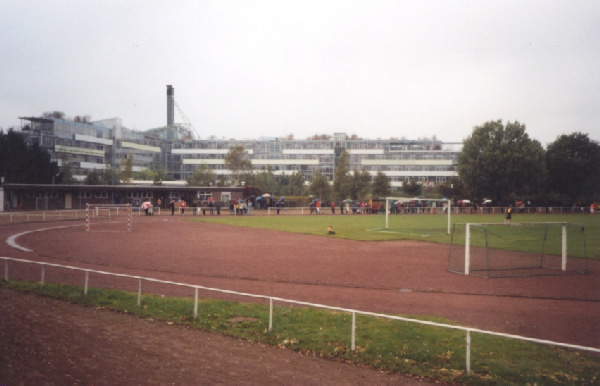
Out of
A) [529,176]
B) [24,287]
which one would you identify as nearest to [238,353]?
[24,287]

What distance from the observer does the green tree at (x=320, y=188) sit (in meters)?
78.8

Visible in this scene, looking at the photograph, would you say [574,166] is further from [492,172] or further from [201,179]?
[201,179]

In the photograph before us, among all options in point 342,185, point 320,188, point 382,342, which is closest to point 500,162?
point 342,185

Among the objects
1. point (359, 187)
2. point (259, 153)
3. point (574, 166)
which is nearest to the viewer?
point (359, 187)

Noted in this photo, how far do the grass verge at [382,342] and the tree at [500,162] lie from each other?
67.5 meters

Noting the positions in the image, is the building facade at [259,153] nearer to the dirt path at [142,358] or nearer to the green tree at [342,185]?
the green tree at [342,185]

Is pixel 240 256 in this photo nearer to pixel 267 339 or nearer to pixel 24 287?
pixel 24 287

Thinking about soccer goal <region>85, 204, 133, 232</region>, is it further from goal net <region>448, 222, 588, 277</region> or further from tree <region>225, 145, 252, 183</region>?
tree <region>225, 145, 252, 183</region>

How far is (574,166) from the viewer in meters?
77.8

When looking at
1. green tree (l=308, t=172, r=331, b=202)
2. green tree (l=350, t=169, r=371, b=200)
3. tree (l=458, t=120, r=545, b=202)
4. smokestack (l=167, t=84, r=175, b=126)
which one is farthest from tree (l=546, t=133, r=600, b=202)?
smokestack (l=167, t=84, r=175, b=126)

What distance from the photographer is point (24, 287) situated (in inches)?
547

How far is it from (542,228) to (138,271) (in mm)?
34638

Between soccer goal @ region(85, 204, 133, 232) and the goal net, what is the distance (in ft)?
A: 77.4

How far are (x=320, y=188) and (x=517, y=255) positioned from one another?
5575 cm
